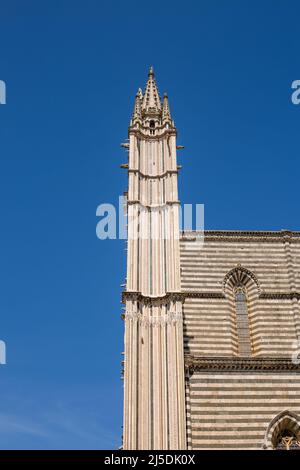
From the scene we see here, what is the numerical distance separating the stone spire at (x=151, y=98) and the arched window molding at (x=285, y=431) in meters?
16.0

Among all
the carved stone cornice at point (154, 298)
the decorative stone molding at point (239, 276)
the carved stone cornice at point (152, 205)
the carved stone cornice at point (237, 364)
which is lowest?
the carved stone cornice at point (237, 364)

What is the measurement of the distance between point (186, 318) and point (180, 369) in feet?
15.7

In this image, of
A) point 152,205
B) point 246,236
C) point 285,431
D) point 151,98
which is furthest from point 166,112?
point 285,431

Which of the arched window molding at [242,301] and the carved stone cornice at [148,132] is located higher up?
the carved stone cornice at [148,132]

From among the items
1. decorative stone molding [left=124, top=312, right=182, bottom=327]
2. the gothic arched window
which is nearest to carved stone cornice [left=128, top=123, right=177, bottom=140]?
decorative stone molding [left=124, top=312, right=182, bottom=327]

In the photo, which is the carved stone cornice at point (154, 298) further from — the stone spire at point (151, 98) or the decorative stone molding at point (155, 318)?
the stone spire at point (151, 98)

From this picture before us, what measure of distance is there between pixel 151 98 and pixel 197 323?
1253cm

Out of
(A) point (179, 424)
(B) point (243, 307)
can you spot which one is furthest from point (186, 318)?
(A) point (179, 424)

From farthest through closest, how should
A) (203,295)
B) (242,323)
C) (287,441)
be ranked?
(203,295), (242,323), (287,441)

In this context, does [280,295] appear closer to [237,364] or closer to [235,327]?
[235,327]

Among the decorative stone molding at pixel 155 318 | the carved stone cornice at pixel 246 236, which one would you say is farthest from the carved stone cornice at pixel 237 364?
the carved stone cornice at pixel 246 236

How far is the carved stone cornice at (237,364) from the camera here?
22109 millimetres

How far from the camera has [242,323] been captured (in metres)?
26.3

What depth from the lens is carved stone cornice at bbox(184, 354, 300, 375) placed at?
22.1m
